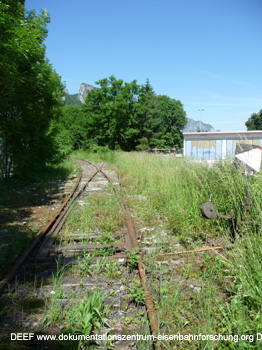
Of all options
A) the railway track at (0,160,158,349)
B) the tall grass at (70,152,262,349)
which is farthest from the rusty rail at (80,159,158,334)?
the tall grass at (70,152,262,349)

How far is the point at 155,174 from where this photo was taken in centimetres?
882

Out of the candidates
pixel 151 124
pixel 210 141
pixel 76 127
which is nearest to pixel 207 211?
pixel 210 141

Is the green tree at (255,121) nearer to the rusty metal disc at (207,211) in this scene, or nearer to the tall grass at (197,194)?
the tall grass at (197,194)

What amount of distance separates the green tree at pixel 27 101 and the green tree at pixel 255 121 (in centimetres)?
9060

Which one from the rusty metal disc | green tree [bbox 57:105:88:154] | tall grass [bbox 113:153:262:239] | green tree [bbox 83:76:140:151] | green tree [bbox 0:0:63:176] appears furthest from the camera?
green tree [bbox 57:105:88:154]

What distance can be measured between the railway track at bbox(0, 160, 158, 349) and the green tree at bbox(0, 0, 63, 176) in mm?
5195

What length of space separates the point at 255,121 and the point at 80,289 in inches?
3946

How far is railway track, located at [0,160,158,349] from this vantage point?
7.65 feet

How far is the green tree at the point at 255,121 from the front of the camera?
8754cm

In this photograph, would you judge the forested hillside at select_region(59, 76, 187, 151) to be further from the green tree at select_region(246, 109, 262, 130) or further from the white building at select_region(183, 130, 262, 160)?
the green tree at select_region(246, 109, 262, 130)

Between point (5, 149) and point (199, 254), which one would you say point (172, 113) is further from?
point (199, 254)

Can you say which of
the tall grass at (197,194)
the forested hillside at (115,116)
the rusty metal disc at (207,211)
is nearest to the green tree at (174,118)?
the forested hillside at (115,116)

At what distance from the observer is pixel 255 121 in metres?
89.6

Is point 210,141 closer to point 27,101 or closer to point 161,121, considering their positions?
point 27,101
